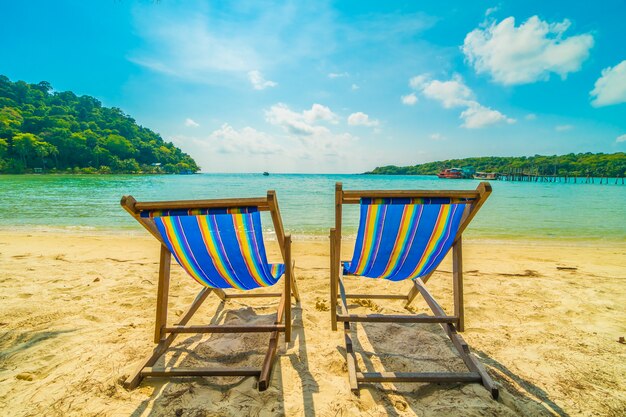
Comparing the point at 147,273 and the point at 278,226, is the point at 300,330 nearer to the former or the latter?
the point at 278,226

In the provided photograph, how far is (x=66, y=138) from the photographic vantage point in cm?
5647

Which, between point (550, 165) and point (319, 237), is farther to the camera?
point (550, 165)

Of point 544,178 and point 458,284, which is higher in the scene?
point 544,178

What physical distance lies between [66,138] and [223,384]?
246 ft

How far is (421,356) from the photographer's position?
2.12m

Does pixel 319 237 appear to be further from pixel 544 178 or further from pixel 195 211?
pixel 544 178

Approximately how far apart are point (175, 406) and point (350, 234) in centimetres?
651

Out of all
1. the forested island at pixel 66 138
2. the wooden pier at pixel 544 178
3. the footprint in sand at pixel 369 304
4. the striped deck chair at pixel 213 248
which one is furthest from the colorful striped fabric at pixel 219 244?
the wooden pier at pixel 544 178

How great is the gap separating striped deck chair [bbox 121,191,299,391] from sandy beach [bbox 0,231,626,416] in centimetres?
12

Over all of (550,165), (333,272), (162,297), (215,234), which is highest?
(550,165)

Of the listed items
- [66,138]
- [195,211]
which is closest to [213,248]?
[195,211]

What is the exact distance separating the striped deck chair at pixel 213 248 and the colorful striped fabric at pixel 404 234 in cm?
59

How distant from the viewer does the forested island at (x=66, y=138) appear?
164 ft

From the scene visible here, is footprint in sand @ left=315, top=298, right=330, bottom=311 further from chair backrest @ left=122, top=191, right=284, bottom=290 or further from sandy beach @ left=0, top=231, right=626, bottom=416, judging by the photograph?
chair backrest @ left=122, top=191, right=284, bottom=290
